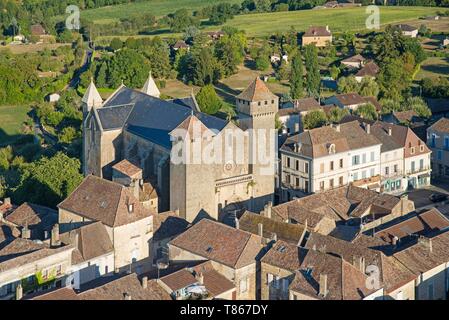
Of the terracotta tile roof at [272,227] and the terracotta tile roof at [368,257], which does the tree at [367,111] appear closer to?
the terracotta tile roof at [272,227]

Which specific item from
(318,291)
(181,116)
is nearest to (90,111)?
(181,116)

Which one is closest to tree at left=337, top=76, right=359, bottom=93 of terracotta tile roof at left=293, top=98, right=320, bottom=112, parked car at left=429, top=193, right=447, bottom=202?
terracotta tile roof at left=293, top=98, right=320, bottom=112

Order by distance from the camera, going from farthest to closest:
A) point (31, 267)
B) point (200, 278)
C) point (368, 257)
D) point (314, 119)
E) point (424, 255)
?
point (314, 119) < point (424, 255) < point (31, 267) < point (368, 257) < point (200, 278)

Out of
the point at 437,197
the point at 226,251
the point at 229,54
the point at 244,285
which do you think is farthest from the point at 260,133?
the point at 229,54

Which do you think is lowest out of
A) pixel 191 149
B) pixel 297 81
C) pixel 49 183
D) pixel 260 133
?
pixel 297 81

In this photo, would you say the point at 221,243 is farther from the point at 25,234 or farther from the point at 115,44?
the point at 115,44

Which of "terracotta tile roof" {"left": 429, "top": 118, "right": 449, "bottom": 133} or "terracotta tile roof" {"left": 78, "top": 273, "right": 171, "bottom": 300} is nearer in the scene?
"terracotta tile roof" {"left": 78, "top": 273, "right": 171, "bottom": 300}

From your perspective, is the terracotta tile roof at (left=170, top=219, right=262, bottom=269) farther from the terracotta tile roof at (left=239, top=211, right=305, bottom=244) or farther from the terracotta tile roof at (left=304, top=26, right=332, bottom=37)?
the terracotta tile roof at (left=304, top=26, right=332, bottom=37)

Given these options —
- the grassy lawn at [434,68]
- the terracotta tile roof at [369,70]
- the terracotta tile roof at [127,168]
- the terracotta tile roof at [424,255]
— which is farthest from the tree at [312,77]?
the terracotta tile roof at [424,255]
